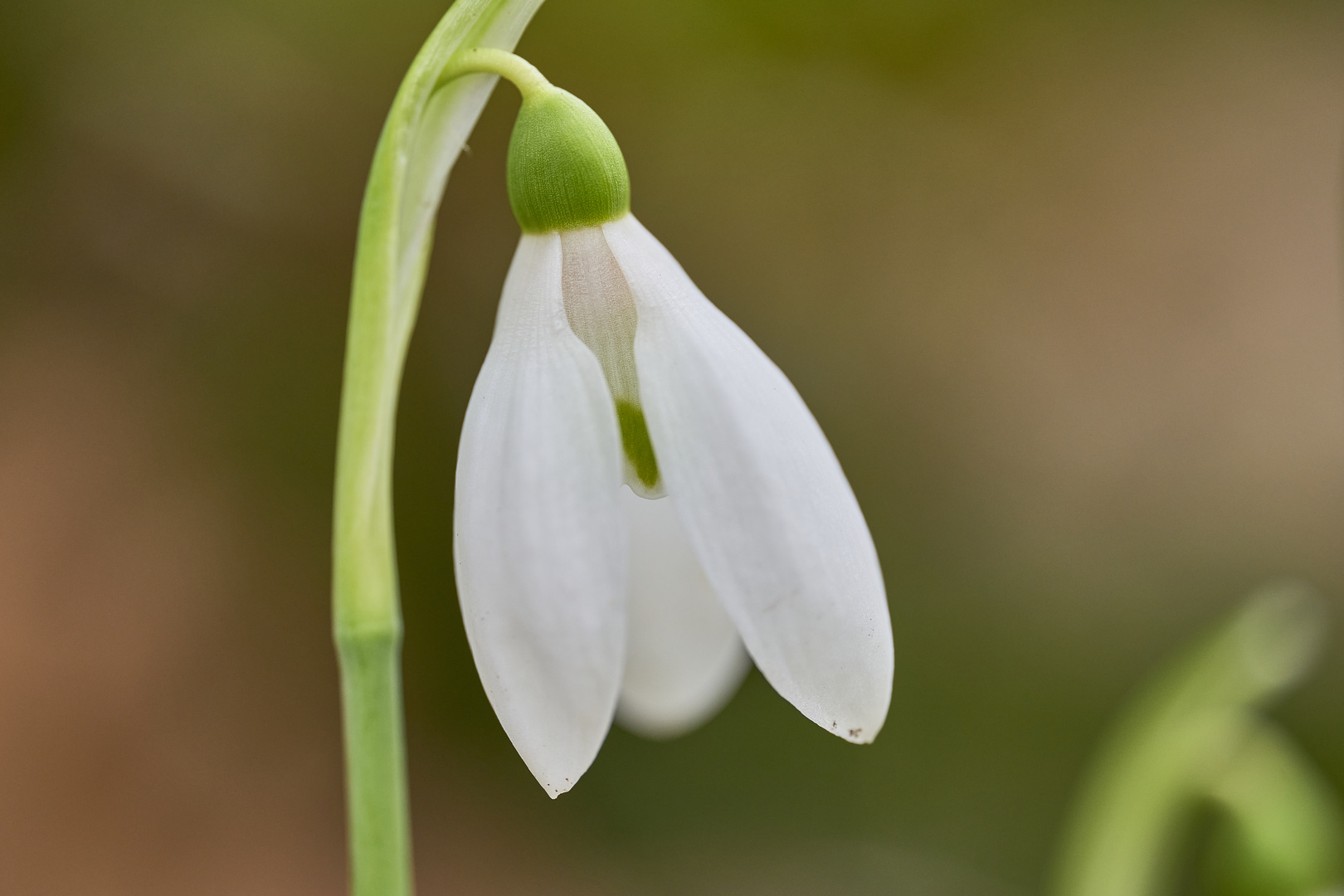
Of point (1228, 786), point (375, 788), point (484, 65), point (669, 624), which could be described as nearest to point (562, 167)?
point (484, 65)

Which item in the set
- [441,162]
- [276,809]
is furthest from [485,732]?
[441,162]

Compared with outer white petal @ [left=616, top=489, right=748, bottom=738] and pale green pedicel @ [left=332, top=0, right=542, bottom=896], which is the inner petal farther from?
outer white petal @ [left=616, top=489, right=748, bottom=738]

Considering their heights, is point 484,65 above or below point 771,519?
above

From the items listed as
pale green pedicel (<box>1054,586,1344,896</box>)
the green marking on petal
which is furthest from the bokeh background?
the green marking on petal

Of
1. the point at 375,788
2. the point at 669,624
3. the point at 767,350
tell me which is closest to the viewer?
the point at 375,788

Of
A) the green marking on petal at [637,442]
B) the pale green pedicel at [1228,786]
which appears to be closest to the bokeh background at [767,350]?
the pale green pedicel at [1228,786]

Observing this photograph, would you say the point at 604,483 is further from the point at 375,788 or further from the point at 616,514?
the point at 375,788

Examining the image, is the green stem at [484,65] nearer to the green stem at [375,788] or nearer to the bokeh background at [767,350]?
the green stem at [375,788]
